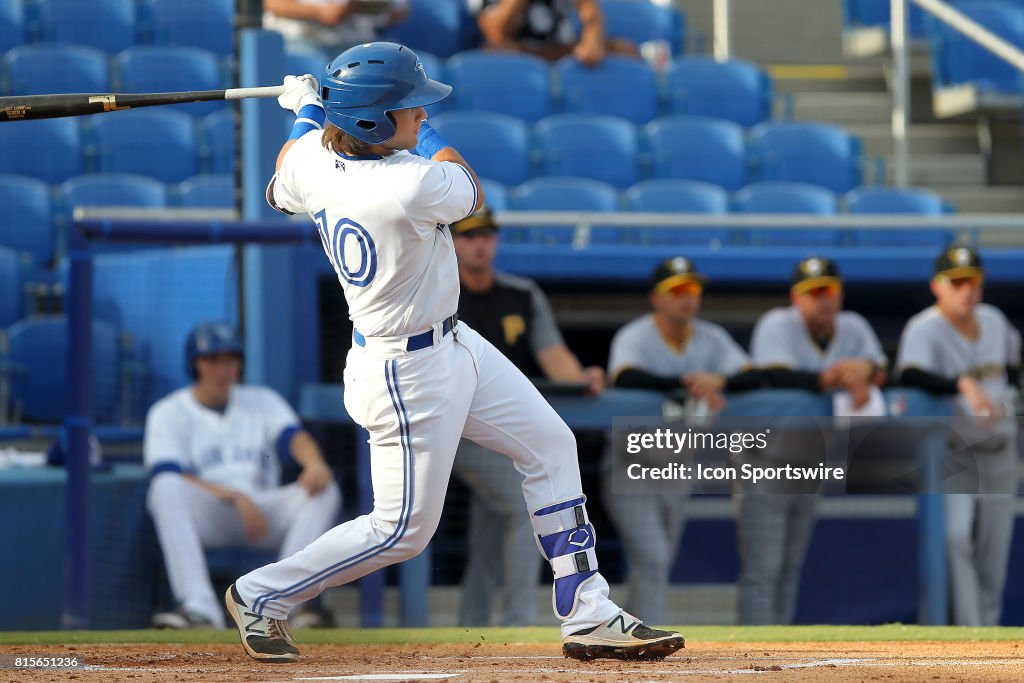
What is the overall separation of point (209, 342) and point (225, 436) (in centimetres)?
35

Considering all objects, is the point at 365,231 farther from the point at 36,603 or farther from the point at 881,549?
the point at 881,549

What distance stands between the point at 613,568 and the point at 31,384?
244 cm

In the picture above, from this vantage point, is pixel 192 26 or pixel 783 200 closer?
pixel 783 200

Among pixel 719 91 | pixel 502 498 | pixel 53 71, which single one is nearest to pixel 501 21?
pixel 719 91

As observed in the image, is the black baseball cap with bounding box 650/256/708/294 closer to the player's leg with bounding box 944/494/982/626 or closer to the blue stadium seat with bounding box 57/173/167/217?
the player's leg with bounding box 944/494/982/626

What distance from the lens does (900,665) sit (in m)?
3.79

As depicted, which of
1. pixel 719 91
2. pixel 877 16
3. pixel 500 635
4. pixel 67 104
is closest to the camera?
pixel 67 104

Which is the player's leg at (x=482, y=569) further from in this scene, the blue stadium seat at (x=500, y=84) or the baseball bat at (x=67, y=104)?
the blue stadium seat at (x=500, y=84)

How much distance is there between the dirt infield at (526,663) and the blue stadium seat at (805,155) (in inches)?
157

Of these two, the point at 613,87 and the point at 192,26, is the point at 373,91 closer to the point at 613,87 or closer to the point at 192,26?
the point at 192,26

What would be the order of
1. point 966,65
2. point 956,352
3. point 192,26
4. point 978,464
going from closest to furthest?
point 978,464 → point 956,352 → point 192,26 → point 966,65

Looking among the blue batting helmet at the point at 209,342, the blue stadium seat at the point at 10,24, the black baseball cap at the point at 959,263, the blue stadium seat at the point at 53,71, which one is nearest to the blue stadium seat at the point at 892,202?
the black baseball cap at the point at 959,263

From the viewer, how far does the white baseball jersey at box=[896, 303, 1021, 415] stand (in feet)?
19.5

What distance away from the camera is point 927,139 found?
950 cm
